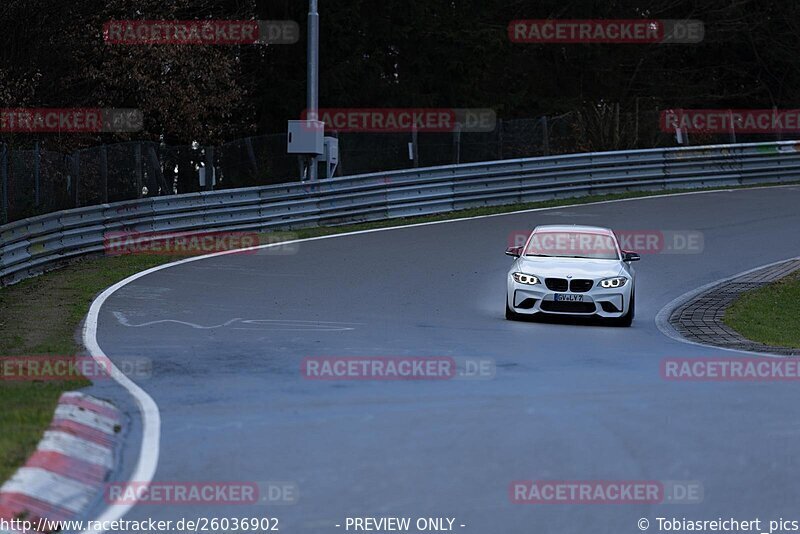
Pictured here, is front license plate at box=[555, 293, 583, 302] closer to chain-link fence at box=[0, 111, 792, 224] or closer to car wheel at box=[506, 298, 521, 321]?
car wheel at box=[506, 298, 521, 321]

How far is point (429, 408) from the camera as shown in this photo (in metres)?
10.6

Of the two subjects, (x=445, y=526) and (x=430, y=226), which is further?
(x=430, y=226)

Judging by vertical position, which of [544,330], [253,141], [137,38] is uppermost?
[137,38]

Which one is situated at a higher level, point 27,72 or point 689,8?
point 689,8

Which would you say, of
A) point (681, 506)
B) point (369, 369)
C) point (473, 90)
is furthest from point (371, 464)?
point (473, 90)

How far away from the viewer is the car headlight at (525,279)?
1777cm

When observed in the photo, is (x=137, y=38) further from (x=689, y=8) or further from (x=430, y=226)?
(x=689, y=8)

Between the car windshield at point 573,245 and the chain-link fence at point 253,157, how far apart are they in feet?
29.9

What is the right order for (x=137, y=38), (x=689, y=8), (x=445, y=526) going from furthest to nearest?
(x=689, y=8) → (x=137, y=38) → (x=445, y=526)

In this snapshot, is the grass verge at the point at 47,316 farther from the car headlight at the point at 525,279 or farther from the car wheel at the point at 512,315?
the car headlight at the point at 525,279

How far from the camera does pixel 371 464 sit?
8.40 metres

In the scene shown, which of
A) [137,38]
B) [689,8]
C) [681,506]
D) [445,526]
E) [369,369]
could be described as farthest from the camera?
[689,8]

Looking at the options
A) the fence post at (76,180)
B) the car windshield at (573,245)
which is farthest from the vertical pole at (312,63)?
the car windshield at (573,245)

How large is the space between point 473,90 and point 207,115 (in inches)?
576
